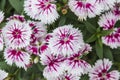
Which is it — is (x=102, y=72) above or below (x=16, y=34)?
below

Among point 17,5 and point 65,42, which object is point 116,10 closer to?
point 65,42

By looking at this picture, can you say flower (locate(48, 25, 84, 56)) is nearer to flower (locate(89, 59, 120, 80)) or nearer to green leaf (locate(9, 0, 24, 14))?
flower (locate(89, 59, 120, 80))

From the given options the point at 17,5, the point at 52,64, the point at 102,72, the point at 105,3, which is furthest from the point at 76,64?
the point at 17,5

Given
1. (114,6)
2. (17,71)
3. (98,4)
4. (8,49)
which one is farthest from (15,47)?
(114,6)

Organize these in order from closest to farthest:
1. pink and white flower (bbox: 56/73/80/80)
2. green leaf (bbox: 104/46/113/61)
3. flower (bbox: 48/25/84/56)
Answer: flower (bbox: 48/25/84/56), pink and white flower (bbox: 56/73/80/80), green leaf (bbox: 104/46/113/61)

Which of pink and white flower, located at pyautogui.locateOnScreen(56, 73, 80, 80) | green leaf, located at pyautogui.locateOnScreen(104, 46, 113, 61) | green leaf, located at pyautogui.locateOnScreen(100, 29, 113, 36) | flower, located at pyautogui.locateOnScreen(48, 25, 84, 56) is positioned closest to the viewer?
flower, located at pyautogui.locateOnScreen(48, 25, 84, 56)

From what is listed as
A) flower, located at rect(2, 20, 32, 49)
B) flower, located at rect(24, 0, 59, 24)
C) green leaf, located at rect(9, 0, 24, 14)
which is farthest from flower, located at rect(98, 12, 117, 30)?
green leaf, located at rect(9, 0, 24, 14)

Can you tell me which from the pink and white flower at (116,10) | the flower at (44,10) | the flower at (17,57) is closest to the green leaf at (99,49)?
the pink and white flower at (116,10)
